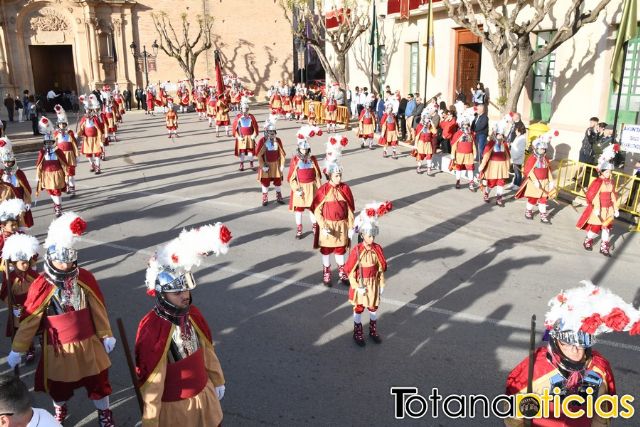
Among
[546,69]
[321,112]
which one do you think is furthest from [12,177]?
[321,112]

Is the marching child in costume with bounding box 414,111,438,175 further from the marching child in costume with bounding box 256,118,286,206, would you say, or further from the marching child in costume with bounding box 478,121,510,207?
the marching child in costume with bounding box 256,118,286,206

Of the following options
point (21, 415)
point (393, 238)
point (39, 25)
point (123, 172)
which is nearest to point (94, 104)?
point (123, 172)

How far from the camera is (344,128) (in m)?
25.8

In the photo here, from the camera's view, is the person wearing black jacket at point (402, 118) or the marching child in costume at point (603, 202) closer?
the marching child in costume at point (603, 202)

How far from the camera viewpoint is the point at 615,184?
37.6 ft

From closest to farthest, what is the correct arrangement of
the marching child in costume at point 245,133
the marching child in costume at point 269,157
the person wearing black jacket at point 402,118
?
the marching child in costume at point 269,157 < the marching child in costume at point 245,133 < the person wearing black jacket at point 402,118

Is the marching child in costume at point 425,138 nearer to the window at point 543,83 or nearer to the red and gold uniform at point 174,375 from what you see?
the window at point 543,83

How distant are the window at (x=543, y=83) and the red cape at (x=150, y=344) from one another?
57.7 feet

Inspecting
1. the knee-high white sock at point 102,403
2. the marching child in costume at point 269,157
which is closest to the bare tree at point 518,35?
the marching child in costume at point 269,157

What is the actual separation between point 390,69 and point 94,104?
1637 centimetres

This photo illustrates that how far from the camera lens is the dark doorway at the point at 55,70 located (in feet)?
131

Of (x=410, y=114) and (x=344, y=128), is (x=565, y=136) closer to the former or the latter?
(x=410, y=114)

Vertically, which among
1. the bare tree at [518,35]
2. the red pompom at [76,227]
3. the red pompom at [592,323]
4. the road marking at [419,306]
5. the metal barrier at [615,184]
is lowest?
the road marking at [419,306]

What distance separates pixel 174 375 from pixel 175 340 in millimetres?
246
